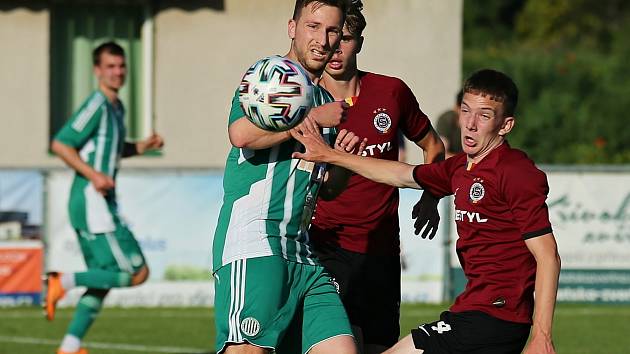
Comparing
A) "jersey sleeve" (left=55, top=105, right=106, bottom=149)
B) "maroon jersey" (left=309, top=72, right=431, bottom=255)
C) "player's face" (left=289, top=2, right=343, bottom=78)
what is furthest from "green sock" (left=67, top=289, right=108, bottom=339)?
"player's face" (left=289, top=2, right=343, bottom=78)

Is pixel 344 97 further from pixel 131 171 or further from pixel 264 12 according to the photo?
pixel 264 12

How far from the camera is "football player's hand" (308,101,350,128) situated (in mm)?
6113

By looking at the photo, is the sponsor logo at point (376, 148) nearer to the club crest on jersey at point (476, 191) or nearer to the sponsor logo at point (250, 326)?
the club crest on jersey at point (476, 191)

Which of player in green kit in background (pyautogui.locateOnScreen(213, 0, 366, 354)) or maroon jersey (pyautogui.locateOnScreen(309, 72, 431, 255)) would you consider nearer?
player in green kit in background (pyautogui.locateOnScreen(213, 0, 366, 354))

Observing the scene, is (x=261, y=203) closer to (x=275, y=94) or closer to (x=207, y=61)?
(x=275, y=94)

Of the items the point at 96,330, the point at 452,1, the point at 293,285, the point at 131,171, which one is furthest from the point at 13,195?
the point at 293,285

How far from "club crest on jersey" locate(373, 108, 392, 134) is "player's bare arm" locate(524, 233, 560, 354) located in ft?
5.91

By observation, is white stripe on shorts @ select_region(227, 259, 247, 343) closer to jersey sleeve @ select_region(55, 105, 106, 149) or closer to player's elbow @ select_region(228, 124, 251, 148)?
player's elbow @ select_region(228, 124, 251, 148)

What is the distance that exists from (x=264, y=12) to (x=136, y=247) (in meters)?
7.57

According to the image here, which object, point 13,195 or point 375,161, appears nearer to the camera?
point 375,161

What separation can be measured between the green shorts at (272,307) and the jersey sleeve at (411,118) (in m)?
1.78

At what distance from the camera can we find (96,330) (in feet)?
41.3

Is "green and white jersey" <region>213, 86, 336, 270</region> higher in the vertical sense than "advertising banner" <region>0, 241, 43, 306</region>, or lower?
higher

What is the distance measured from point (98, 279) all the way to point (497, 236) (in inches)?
201
